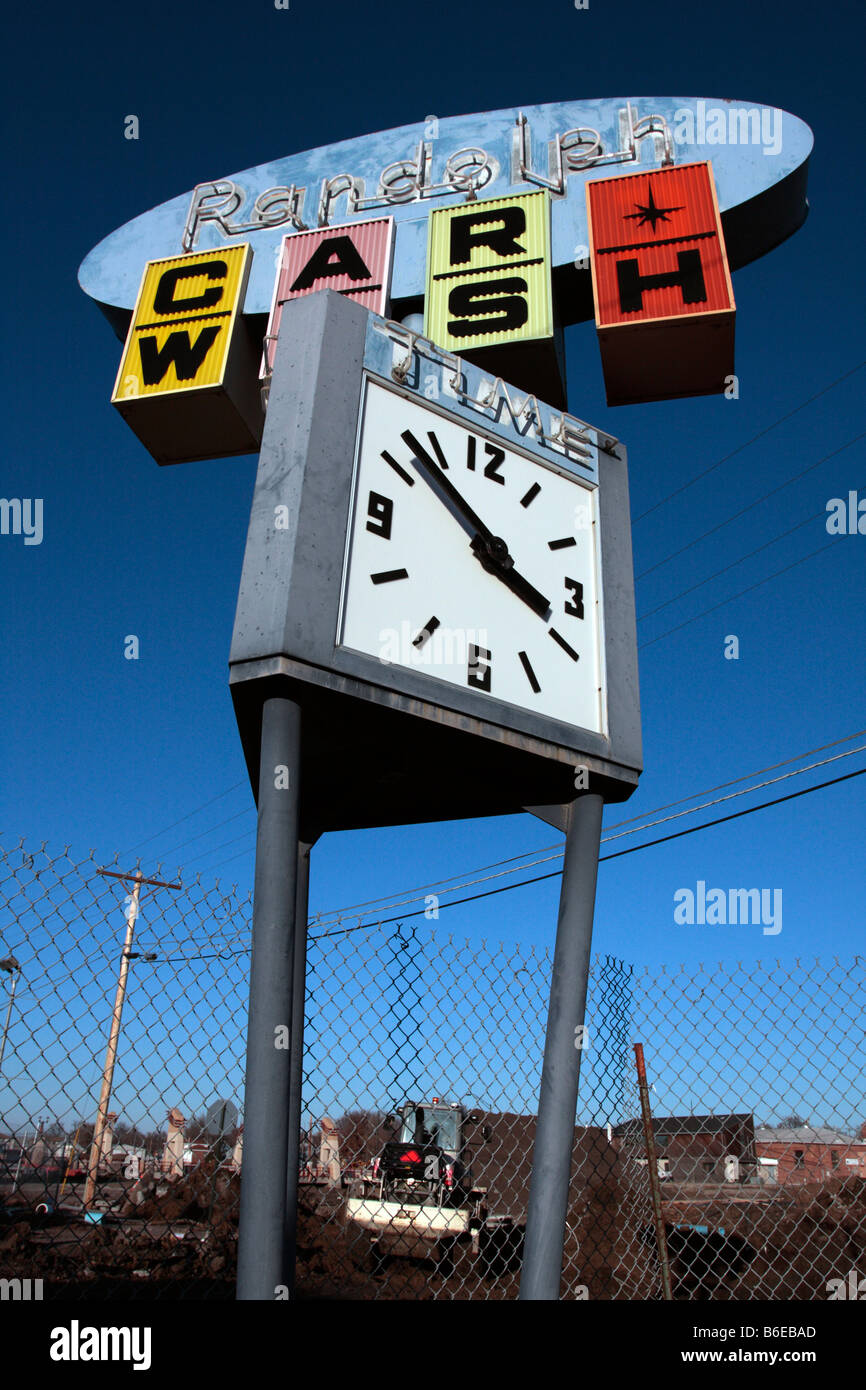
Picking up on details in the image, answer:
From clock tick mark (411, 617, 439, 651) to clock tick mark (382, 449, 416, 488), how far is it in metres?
0.58

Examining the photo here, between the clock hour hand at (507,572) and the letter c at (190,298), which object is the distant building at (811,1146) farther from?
the letter c at (190,298)

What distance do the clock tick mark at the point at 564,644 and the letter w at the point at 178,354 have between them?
2.97m

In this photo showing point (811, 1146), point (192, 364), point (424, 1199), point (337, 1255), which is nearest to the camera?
point (192, 364)

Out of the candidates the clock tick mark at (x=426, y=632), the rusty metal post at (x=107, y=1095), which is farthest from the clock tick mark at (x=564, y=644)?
the rusty metal post at (x=107, y=1095)

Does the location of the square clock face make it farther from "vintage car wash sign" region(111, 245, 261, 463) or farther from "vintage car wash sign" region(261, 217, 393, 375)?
"vintage car wash sign" region(111, 245, 261, 463)

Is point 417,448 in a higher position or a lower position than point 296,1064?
higher

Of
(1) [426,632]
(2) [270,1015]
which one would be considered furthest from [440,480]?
(2) [270,1015]

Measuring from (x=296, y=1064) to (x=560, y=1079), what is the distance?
1019 mm

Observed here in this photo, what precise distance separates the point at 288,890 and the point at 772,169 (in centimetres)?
524

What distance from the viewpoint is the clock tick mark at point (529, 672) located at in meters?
3.55

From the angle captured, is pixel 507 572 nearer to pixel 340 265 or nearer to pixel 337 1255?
pixel 340 265

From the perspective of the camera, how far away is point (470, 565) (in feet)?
11.9

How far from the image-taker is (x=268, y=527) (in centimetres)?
319
